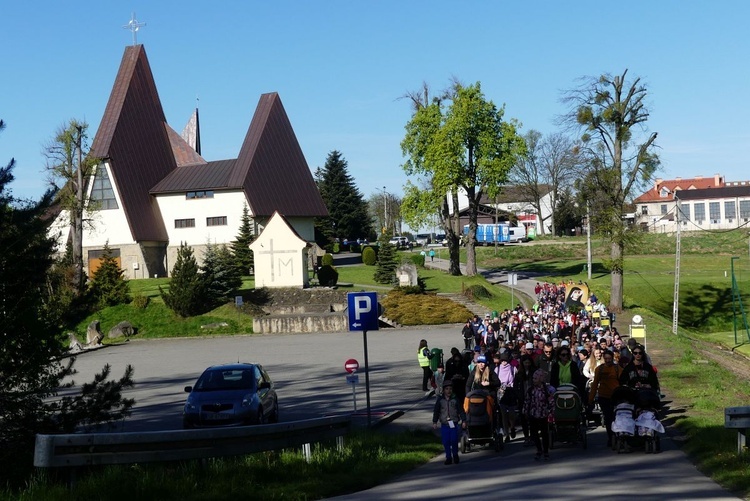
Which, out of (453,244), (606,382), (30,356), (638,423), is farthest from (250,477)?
(453,244)

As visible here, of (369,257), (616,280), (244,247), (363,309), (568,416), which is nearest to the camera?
(568,416)

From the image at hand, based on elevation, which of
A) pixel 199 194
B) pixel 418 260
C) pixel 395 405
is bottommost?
pixel 395 405

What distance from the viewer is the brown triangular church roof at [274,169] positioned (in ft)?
226

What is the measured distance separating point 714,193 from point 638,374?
11473 centimetres

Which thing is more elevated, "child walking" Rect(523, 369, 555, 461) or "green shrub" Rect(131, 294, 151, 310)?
"green shrub" Rect(131, 294, 151, 310)

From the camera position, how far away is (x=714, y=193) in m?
122

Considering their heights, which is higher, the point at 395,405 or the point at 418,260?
the point at 418,260

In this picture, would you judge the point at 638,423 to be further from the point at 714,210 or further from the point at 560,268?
the point at 714,210

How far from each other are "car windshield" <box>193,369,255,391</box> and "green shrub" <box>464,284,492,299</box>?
118 ft

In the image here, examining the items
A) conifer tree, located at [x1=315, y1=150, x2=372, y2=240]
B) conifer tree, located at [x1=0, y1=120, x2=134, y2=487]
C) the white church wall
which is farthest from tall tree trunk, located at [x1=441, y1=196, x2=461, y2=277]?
conifer tree, located at [x1=0, y1=120, x2=134, y2=487]

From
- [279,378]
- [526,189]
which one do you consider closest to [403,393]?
[279,378]

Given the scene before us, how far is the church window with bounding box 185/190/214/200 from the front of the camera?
68875 millimetres

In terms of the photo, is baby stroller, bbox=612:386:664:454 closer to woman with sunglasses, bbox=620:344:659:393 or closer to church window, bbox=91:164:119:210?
woman with sunglasses, bbox=620:344:659:393

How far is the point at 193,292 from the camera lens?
4991 centimetres
